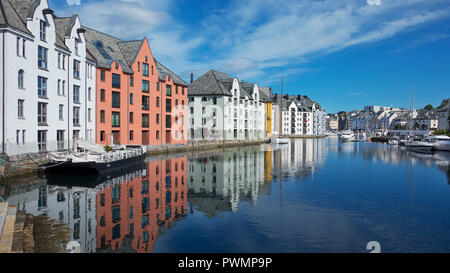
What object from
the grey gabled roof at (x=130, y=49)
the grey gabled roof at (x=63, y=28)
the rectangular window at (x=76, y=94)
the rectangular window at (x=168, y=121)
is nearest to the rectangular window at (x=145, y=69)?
the grey gabled roof at (x=130, y=49)

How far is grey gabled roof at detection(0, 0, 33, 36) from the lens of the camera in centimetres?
2782

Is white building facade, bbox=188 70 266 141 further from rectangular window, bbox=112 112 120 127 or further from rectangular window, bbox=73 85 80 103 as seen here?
rectangular window, bbox=73 85 80 103

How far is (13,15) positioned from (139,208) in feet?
78.0

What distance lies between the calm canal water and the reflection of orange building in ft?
0.17

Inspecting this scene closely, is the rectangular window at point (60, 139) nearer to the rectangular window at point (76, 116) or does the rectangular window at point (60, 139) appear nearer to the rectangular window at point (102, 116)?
the rectangular window at point (76, 116)

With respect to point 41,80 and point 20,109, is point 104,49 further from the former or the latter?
point 20,109

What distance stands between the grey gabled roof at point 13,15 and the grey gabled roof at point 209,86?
49318 millimetres

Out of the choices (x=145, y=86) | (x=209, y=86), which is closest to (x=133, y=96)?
(x=145, y=86)

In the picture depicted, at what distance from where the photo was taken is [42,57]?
32219mm

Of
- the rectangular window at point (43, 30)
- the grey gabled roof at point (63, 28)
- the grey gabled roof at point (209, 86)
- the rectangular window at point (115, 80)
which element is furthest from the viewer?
the grey gabled roof at point (209, 86)

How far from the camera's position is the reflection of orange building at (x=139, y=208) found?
1421 centimetres

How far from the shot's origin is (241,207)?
19922 millimetres

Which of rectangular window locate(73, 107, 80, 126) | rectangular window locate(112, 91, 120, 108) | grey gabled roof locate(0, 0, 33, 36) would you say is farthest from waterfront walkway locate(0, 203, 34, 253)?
rectangular window locate(112, 91, 120, 108)
